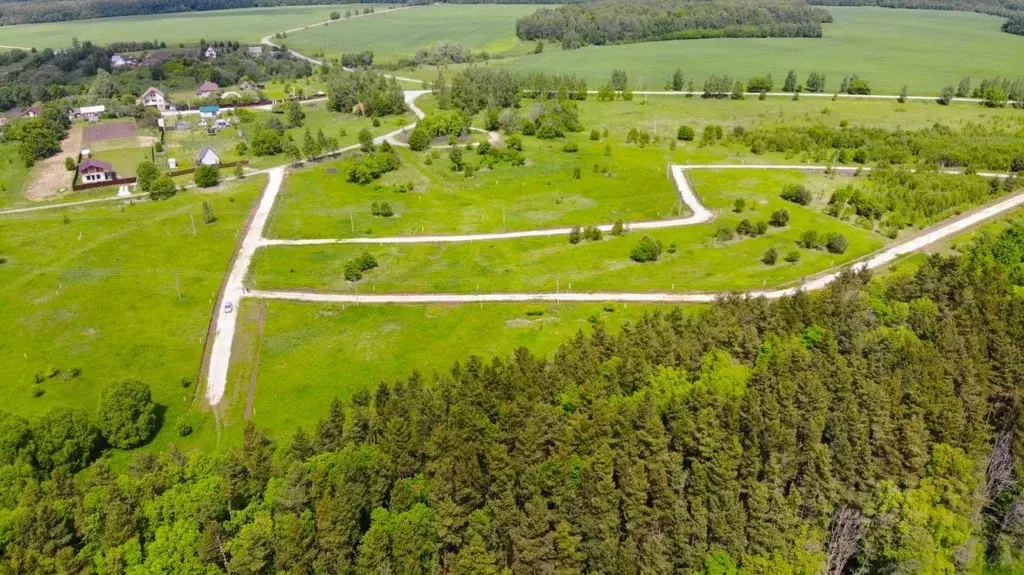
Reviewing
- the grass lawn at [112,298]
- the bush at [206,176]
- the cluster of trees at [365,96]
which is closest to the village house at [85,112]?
the cluster of trees at [365,96]

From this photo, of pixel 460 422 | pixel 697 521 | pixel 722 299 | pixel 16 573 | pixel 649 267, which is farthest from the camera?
pixel 649 267

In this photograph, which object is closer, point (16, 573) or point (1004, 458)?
point (16, 573)

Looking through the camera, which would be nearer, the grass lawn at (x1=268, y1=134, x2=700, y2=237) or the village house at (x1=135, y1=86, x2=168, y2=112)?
the grass lawn at (x1=268, y1=134, x2=700, y2=237)

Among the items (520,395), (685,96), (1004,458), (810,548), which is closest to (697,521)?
(810,548)

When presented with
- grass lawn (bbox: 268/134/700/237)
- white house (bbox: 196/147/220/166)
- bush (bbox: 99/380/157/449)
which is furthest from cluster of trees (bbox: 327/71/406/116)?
bush (bbox: 99/380/157/449)

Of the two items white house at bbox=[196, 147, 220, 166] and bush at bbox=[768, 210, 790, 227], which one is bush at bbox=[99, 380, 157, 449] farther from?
bush at bbox=[768, 210, 790, 227]

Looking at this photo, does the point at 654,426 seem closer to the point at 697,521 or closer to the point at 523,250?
the point at 697,521

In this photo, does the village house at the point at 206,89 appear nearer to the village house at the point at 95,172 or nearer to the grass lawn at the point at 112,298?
the village house at the point at 95,172
